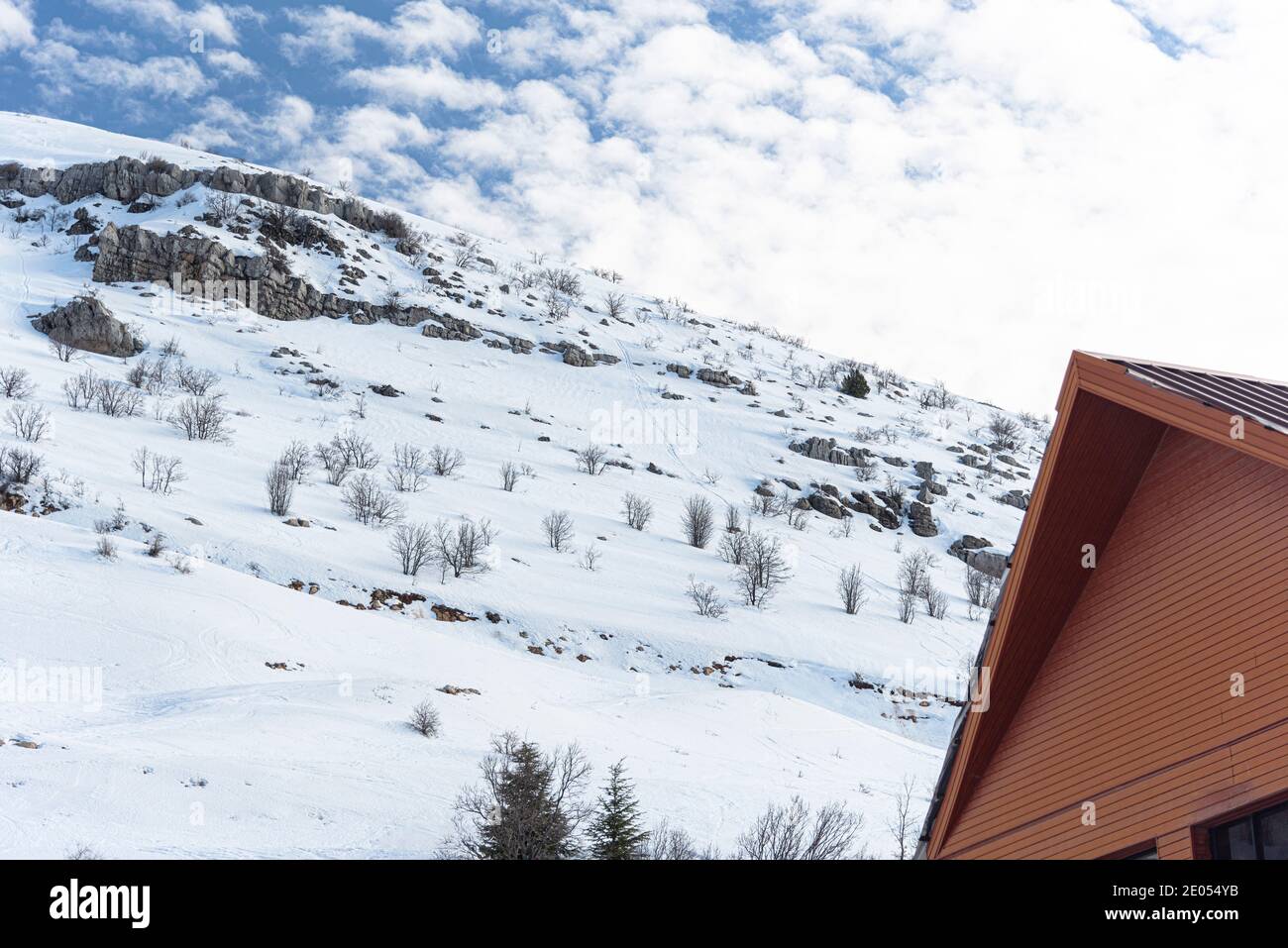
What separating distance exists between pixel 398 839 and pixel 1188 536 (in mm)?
11840

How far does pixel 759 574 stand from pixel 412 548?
555 inches

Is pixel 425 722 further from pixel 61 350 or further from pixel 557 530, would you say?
pixel 61 350

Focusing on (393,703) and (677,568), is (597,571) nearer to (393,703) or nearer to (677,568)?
(677,568)

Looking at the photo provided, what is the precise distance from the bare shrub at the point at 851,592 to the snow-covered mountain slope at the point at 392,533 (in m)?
0.59

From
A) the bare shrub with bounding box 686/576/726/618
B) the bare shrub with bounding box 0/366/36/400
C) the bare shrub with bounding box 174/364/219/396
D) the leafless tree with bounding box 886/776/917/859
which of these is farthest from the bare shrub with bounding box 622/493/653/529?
the bare shrub with bounding box 0/366/36/400

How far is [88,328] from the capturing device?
174ft

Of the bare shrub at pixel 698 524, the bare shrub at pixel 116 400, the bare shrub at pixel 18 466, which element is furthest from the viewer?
the bare shrub at pixel 698 524

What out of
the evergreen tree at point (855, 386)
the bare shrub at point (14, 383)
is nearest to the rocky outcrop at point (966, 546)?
the evergreen tree at point (855, 386)

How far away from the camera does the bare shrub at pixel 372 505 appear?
36656 mm

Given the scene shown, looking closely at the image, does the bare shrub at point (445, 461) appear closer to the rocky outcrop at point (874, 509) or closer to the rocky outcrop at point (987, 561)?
the rocky outcrop at point (874, 509)

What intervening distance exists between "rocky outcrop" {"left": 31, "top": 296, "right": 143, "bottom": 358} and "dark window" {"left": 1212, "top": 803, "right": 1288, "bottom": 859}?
2275 inches

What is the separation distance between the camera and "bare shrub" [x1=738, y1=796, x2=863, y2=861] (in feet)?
51.4

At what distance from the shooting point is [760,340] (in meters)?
94.2
